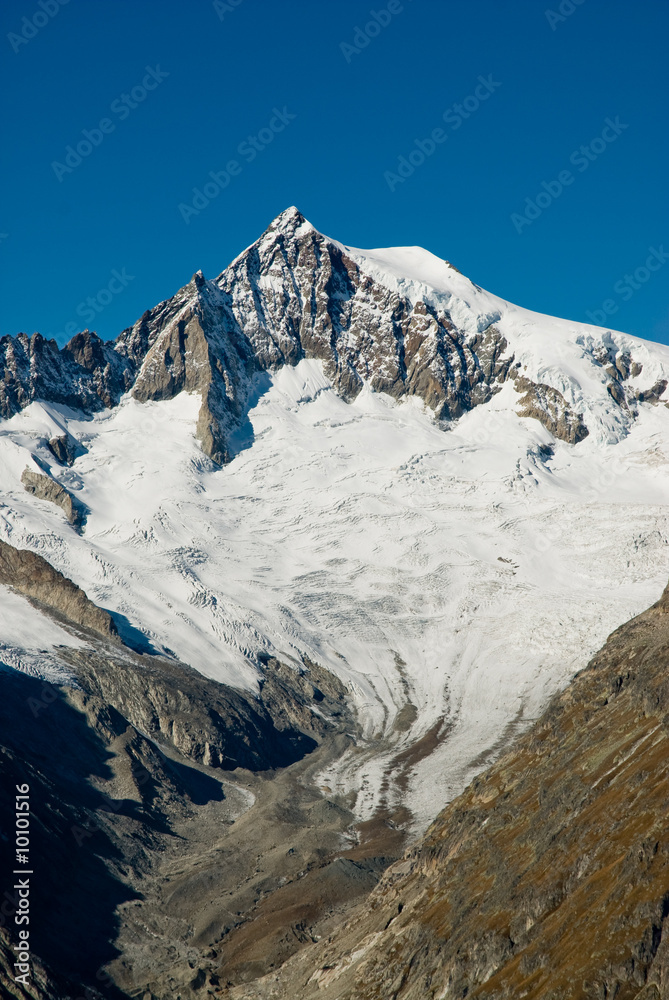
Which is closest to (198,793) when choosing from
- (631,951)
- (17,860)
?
(17,860)

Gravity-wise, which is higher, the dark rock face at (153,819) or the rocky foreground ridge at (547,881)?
the dark rock face at (153,819)

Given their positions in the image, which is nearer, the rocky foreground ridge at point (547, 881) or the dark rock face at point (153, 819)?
the rocky foreground ridge at point (547, 881)

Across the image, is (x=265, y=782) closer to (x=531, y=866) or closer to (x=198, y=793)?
(x=198, y=793)

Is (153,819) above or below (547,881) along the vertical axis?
above

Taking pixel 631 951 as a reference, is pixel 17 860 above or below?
above

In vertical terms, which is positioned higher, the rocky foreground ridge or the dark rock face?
the dark rock face

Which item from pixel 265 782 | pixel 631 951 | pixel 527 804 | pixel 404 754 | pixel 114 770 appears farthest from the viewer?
pixel 404 754

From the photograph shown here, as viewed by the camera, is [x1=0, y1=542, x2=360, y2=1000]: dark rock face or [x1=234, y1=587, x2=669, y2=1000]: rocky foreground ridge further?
[x1=0, y1=542, x2=360, y2=1000]: dark rock face

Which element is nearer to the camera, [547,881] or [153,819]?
[547,881]
